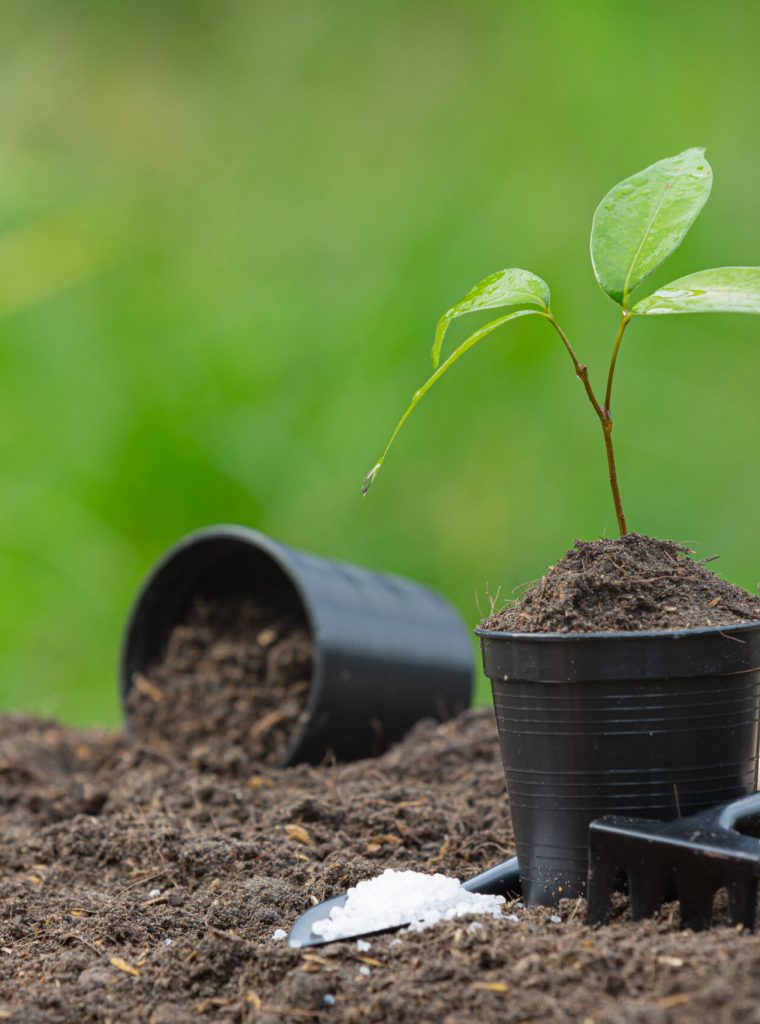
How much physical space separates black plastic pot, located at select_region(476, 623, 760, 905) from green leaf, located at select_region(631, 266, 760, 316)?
1.00 feet

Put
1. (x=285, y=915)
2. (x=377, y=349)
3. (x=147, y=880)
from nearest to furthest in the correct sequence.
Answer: (x=285, y=915) → (x=147, y=880) → (x=377, y=349)

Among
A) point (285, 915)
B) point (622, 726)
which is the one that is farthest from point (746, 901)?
point (285, 915)

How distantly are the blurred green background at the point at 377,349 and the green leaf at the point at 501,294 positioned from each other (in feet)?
9.31

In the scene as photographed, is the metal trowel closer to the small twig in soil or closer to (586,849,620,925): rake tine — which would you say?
(586,849,620,925): rake tine

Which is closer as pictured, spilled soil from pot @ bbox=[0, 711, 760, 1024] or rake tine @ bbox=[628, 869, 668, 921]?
spilled soil from pot @ bbox=[0, 711, 760, 1024]

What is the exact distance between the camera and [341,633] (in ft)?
6.90

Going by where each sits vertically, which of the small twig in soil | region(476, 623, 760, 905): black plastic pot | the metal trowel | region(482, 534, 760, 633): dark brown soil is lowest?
the small twig in soil

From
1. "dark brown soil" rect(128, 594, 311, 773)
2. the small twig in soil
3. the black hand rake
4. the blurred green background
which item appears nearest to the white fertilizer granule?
the black hand rake

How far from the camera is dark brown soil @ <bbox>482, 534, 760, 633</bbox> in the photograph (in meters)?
1.09

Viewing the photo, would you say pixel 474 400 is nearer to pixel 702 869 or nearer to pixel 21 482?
pixel 21 482

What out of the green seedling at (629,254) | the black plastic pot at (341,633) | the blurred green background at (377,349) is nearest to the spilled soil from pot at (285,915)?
the black plastic pot at (341,633)

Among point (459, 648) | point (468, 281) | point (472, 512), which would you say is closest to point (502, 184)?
point (468, 281)

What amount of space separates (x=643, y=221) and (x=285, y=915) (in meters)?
0.83

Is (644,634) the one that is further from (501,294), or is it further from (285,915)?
(285,915)
